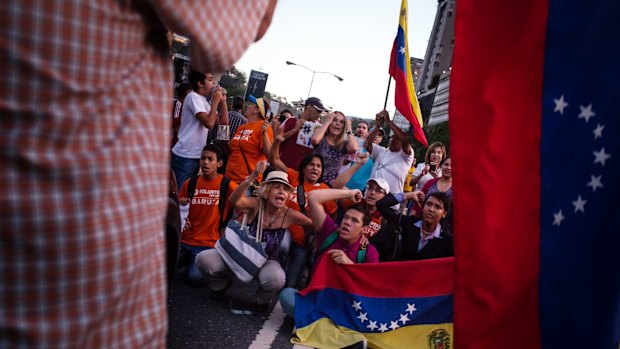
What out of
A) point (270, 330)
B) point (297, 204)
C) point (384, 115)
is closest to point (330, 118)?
point (384, 115)

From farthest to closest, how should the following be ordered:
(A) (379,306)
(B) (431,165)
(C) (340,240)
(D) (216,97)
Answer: (B) (431,165), (D) (216,97), (C) (340,240), (A) (379,306)

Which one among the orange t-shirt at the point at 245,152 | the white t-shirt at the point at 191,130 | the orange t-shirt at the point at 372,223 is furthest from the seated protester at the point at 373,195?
the white t-shirt at the point at 191,130

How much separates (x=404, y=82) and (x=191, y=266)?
287 cm

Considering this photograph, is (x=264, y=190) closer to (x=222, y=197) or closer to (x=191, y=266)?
(x=222, y=197)

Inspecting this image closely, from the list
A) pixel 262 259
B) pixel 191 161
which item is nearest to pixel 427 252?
pixel 262 259

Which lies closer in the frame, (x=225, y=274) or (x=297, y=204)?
(x=225, y=274)

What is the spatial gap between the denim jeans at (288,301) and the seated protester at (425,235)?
98cm

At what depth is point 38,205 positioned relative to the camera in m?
0.86

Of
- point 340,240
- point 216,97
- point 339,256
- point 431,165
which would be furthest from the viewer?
point 431,165

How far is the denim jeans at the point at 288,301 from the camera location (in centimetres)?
427

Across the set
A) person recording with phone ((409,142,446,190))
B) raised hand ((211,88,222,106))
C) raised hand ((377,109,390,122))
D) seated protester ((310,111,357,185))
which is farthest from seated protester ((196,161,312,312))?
person recording with phone ((409,142,446,190))

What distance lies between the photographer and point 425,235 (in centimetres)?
473

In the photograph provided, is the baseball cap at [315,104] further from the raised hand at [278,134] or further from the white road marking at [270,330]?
the white road marking at [270,330]

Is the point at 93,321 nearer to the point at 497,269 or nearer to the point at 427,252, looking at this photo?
the point at 497,269
